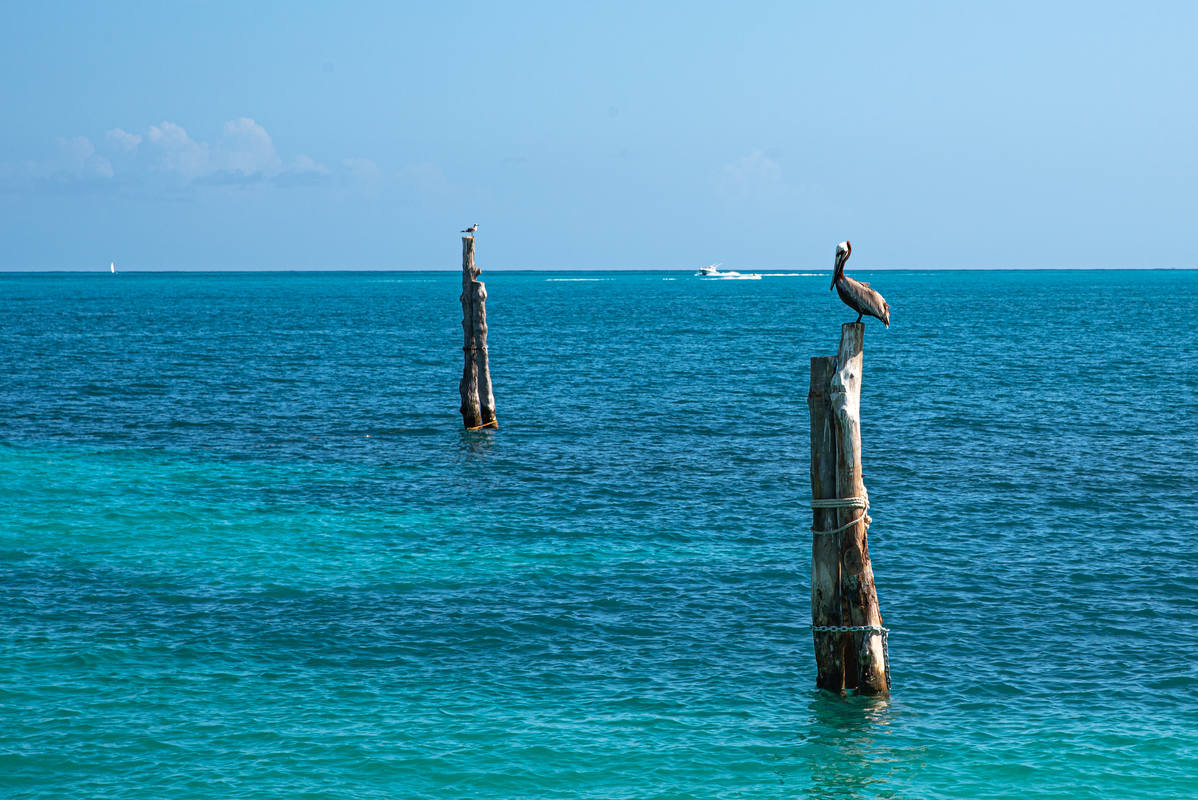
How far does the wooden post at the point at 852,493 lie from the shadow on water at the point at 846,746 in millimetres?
616

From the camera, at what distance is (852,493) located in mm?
13156

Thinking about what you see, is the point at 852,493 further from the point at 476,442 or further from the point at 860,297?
the point at 476,442

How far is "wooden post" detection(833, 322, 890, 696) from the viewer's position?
13.1 metres

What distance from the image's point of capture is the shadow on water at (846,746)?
11766mm

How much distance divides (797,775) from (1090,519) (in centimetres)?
1344

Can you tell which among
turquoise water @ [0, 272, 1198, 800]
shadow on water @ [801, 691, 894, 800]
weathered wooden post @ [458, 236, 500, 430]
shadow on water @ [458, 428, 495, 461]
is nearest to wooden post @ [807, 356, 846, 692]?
shadow on water @ [801, 691, 894, 800]

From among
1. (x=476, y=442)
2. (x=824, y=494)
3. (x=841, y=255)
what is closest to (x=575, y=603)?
(x=824, y=494)

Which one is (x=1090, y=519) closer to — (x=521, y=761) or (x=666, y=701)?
(x=666, y=701)

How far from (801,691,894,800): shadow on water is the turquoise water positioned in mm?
56

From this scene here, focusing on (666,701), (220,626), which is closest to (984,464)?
(666,701)

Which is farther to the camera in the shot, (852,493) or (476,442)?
(476,442)

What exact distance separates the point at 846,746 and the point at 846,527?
8.06 feet

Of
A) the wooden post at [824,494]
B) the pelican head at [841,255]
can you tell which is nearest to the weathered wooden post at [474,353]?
the pelican head at [841,255]

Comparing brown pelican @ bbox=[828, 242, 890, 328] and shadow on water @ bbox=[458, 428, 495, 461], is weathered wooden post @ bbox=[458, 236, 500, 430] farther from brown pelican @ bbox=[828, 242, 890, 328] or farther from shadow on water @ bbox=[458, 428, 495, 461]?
brown pelican @ bbox=[828, 242, 890, 328]
